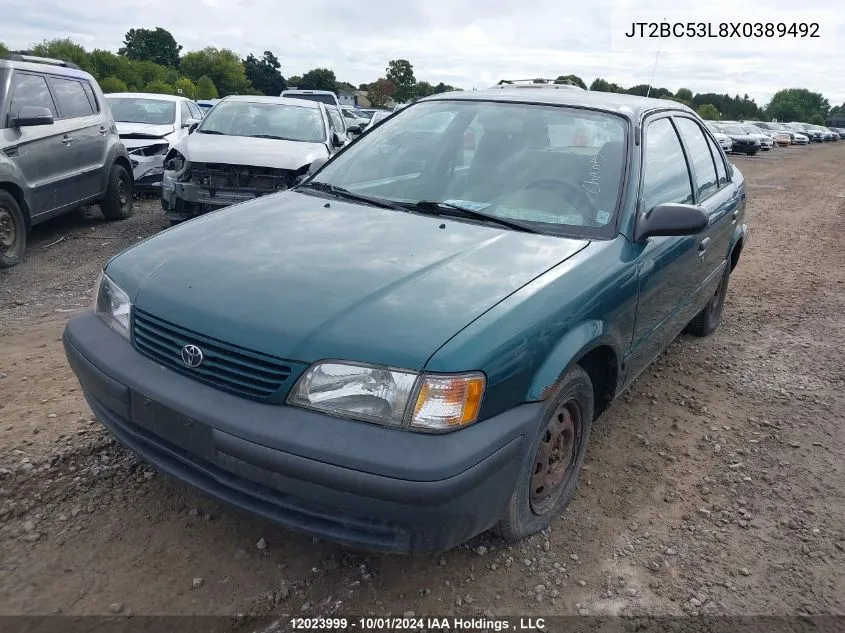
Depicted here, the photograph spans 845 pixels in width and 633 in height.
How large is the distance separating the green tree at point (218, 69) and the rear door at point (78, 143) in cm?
6288

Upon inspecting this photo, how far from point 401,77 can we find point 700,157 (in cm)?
8255

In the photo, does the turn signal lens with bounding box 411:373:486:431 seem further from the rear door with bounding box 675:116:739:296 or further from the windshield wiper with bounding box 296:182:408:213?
the rear door with bounding box 675:116:739:296

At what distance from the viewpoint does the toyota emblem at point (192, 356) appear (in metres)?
2.13

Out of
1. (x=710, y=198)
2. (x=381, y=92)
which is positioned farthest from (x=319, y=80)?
(x=710, y=198)

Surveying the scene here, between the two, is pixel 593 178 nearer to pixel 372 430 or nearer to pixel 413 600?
pixel 372 430

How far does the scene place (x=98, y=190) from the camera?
7.18 meters

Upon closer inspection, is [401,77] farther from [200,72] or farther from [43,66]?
[43,66]

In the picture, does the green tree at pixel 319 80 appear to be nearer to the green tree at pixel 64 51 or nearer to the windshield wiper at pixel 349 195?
the green tree at pixel 64 51

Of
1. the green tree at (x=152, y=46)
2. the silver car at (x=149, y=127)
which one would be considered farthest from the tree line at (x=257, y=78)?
the silver car at (x=149, y=127)

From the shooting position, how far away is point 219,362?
211 cm

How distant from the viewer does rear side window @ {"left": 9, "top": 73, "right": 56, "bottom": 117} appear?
5977mm

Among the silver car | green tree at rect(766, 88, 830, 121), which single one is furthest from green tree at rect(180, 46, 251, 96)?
green tree at rect(766, 88, 830, 121)

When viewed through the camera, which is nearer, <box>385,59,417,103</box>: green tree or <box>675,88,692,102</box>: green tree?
<box>675,88,692,102</box>: green tree

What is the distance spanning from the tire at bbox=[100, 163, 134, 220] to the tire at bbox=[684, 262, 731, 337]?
6271 mm
